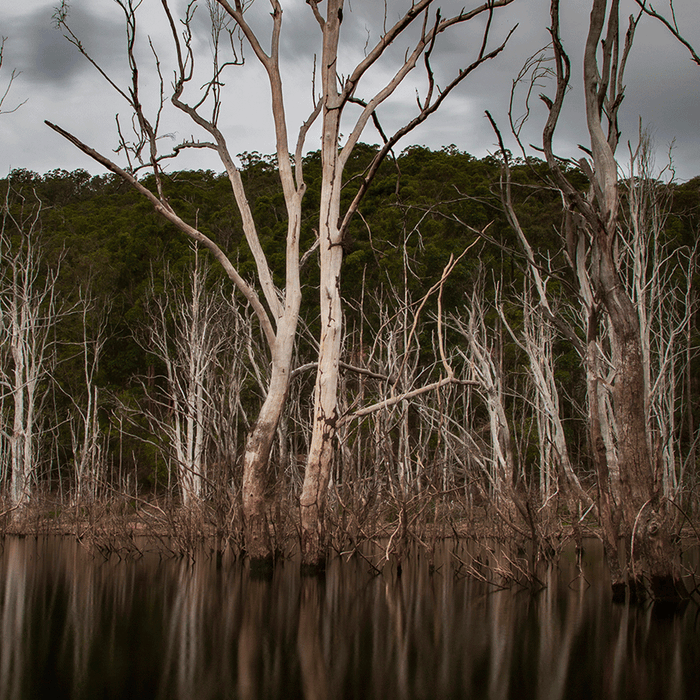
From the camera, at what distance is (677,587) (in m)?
5.23

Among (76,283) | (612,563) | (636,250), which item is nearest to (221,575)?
(612,563)

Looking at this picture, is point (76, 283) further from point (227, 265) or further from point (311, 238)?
point (227, 265)

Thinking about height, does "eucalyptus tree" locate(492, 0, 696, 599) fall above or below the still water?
above

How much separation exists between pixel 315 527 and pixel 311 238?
15.7m

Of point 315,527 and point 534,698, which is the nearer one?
point 534,698

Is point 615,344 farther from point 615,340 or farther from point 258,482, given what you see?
point 258,482

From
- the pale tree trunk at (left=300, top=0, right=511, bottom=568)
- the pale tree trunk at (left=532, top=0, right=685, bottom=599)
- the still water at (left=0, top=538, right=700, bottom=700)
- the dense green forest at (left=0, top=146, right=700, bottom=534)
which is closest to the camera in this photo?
the still water at (left=0, top=538, right=700, bottom=700)

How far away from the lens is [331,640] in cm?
492

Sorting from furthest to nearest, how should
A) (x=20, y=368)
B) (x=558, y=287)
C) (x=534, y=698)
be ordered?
(x=558, y=287)
(x=20, y=368)
(x=534, y=698)

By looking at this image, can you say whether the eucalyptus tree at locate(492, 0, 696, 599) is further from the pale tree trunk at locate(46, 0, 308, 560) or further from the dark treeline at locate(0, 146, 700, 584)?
the dark treeline at locate(0, 146, 700, 584)

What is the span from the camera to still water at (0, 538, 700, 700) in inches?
149

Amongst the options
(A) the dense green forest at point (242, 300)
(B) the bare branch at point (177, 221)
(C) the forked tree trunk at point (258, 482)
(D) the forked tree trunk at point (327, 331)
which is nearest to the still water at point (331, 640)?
(C) the forked tree trunk at point (258, 482)

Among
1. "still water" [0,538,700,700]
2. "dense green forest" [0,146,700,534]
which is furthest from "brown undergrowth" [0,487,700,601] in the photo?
"dense green forest" [0,146,700,534]

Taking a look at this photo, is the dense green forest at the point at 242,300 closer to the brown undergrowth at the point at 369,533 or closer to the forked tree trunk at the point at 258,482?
the brown undergrowth at the point at 369,533
